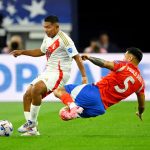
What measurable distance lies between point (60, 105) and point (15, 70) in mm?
2182

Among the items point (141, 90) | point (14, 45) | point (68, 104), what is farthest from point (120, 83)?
point (14, 45)

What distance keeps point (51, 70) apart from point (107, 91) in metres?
1.21

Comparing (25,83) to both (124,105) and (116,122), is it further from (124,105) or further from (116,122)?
(116,122)

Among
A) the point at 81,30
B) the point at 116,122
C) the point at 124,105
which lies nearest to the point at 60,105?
the point at 124,105

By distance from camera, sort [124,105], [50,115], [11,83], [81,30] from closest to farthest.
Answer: [50,115] → [124,105] → [11,83] → [81,30]

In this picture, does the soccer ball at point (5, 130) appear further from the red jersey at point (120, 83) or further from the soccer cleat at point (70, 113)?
the red jersey at point (120, 83)

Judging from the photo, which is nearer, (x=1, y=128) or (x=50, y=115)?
(x=1, y=128)

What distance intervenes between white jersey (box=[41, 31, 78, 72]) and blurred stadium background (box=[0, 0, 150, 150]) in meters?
1.16

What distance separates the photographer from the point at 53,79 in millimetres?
14023

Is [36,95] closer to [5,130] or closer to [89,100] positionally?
[5,130]

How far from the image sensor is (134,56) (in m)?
13.4

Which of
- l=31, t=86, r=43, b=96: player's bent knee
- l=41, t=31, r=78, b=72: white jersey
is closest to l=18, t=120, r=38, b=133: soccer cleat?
l=31, t=86, r=43, b=96: player's bent knee

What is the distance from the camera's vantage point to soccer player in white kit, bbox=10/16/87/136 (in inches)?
545

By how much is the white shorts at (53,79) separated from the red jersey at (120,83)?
845mm
